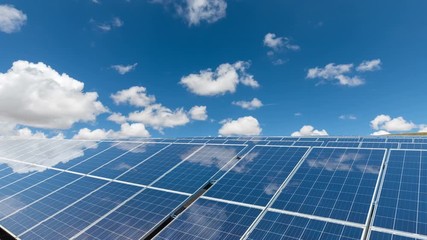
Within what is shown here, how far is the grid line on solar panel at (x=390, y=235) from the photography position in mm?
11148

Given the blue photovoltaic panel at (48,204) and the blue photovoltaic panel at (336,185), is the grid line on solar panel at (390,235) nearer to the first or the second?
the blue photovoltaic panel at (336,185)

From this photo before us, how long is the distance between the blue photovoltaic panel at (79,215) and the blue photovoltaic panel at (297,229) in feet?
32.2

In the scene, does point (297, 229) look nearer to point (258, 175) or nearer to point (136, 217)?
point (258, 175)

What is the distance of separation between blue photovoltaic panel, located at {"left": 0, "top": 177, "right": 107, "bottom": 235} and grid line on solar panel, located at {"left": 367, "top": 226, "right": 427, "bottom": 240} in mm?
18286

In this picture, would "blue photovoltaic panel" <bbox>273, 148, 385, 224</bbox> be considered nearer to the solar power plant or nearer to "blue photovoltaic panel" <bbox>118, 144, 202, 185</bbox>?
the solar power plant

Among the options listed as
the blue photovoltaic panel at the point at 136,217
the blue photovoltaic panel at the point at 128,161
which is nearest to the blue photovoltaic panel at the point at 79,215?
the blue photovoltaic panel at the point at 136,217

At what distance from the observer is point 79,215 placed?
17.9 meters

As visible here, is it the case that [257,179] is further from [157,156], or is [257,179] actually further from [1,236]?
[1,236]

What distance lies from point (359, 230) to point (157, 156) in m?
18.5

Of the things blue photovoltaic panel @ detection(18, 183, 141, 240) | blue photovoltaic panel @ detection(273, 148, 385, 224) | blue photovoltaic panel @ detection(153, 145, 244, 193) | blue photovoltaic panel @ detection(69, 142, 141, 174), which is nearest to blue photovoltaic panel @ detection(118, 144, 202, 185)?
blue photovoltaic panel @ detection(153, 145, 244, 193)

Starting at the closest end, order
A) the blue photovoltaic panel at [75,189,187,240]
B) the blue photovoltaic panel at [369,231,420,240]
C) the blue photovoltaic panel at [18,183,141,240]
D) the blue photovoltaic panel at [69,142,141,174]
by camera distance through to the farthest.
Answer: the blue photovoltaic panel at [369,231,420,240] → the blue photovoltaic panel at [75,189,187,240] → the blue photovoltaic panel at [18,183,141,240] → the blue photovoltaic panel at [69,142,141,174]

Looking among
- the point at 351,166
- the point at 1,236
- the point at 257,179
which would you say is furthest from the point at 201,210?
the point at 1,236

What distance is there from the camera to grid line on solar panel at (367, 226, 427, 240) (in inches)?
439

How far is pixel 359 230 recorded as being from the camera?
478 inches
